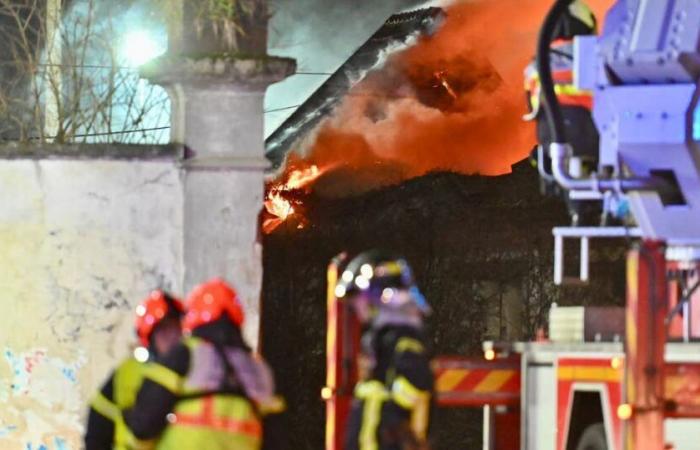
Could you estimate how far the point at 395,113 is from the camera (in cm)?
2705

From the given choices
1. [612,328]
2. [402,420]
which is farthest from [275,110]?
[402,420]

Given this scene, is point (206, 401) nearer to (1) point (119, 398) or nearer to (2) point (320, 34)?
(1) point (119, 398)

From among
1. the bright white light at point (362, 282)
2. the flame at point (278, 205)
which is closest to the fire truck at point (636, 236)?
the bright white light at point (362, 282)

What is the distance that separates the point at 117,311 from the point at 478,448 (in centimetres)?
703

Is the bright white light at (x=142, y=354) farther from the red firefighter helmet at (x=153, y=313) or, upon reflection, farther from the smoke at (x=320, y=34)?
the smoke at (x=320, y=34)

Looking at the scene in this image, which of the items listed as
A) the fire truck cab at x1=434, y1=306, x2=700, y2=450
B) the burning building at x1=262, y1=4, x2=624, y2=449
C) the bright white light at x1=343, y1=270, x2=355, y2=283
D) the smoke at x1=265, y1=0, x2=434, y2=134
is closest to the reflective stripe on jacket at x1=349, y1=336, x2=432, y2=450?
the bright white light at x1=343, y1=270, x2=355, y2=283

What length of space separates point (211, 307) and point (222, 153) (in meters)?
Result: 5.42

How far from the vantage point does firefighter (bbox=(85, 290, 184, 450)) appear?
792 centimetres

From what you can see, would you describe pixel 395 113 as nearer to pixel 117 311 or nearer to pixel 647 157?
pixel 117 311

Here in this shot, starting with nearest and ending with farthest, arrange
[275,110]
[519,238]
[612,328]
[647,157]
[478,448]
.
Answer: [647,157]
[612,328]
[478,448]
[519,238]
[275,110]

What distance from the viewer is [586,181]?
1032cm

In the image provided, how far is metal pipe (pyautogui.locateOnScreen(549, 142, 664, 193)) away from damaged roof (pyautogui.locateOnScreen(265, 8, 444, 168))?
15.7 meters

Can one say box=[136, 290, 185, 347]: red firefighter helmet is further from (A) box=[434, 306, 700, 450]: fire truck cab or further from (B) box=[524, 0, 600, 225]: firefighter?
(B) box=[524, 0, 600, 225]: firefighter

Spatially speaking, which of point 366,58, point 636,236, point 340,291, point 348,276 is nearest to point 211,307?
point 348,276
